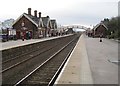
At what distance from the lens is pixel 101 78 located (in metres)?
12.7

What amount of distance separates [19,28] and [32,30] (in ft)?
12.9

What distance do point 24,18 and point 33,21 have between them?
2901mm

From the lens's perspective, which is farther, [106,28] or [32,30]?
[106,28]

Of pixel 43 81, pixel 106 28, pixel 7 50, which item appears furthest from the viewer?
pixel 106 28

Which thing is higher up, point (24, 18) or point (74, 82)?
point (24, 18)

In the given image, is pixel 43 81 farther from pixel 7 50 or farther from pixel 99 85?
pixel 7 50

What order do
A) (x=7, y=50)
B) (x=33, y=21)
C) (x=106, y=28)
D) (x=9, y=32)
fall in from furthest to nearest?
1. (x=106, y=28)
2. (x=33, y=21)
3. (x=9, y=32)
4. (x=7, y=50)

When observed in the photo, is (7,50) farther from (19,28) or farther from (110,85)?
(19,28)

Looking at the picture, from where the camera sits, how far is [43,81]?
1335 cm

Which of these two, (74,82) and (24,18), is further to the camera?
(24,18)

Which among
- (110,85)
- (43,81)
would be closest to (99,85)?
(110,85)

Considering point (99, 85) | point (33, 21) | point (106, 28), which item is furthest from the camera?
point (106, 28)

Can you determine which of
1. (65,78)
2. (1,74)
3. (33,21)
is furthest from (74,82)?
(33,21)

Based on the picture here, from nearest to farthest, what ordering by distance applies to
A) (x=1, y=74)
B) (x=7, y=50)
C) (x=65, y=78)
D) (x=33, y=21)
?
(x=65, y=78)
(x=1, y=74)
(x=7, y=50)
(x=33, y=21)
